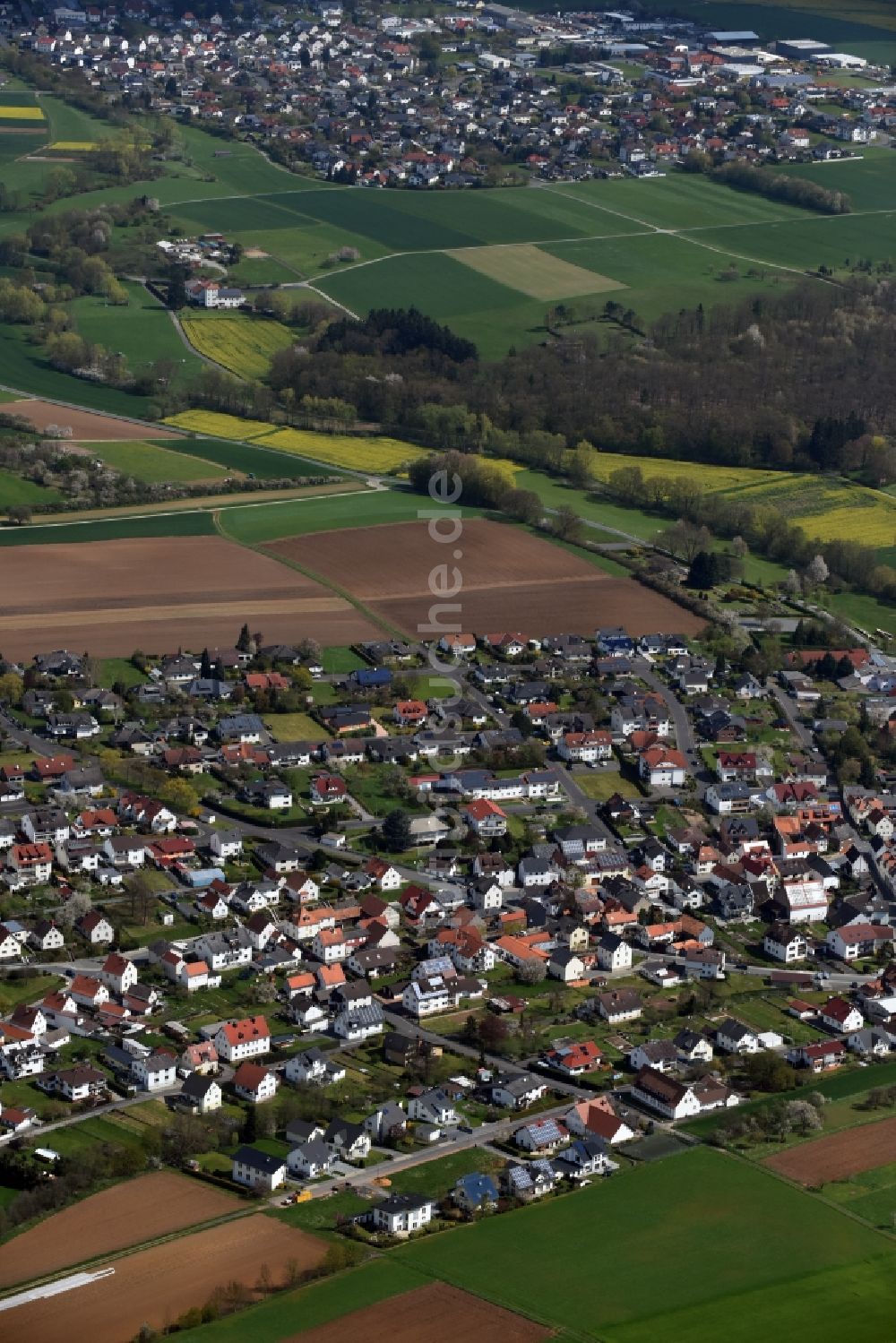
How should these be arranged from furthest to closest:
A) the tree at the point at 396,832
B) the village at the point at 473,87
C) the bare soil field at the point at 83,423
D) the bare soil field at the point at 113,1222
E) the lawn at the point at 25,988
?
the village at the point at 473,87 < the bare soil field at the point at 83,423 < the tree at the point at 396,832 < the lawn at the point at 25,988 < the bare soil field at the point at 113,1222

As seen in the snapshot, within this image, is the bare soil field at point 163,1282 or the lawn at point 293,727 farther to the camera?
the lawn at point 293,727

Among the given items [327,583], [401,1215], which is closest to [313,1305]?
[401,1215]

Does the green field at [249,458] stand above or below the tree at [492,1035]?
below

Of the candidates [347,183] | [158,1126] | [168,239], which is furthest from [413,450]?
[158,1126]

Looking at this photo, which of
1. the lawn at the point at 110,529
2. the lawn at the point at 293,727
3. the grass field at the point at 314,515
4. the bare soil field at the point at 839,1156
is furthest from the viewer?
the grass field at the point at 314,515

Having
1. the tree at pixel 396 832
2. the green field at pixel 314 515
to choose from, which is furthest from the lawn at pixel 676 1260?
the green field at pixel 314 515

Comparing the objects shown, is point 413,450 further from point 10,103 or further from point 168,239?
point 10,103

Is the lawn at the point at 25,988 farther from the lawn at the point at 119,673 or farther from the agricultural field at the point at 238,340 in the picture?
the agricultural field at the point at 238,340

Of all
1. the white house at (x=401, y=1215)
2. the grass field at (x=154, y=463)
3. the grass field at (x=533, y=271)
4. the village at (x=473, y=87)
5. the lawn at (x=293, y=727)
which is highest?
the village at (x=473, y=87)
